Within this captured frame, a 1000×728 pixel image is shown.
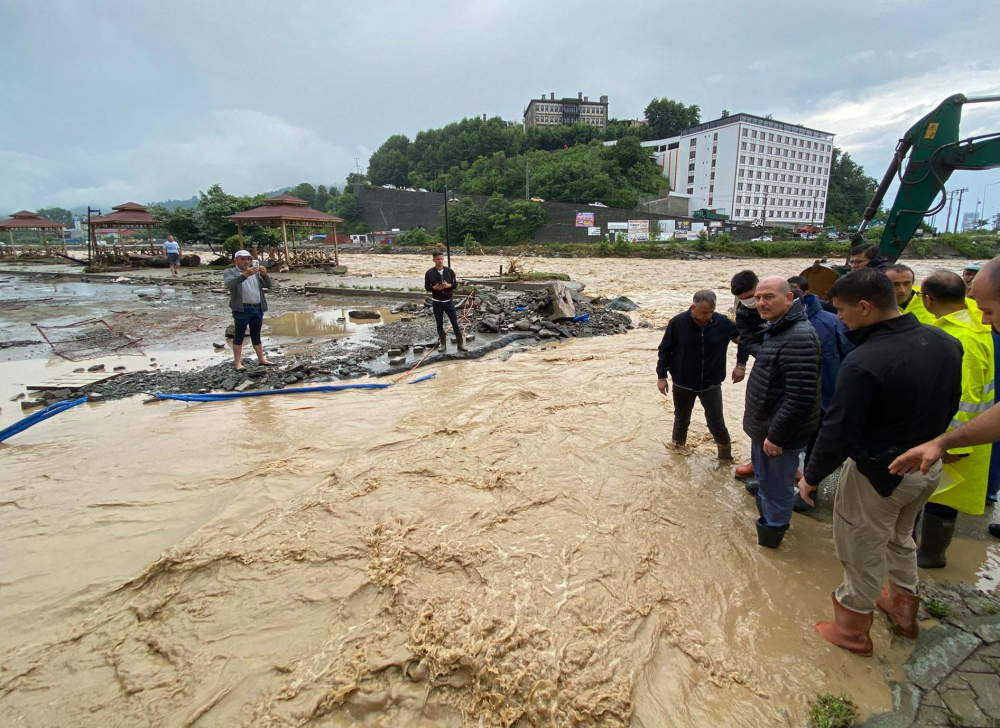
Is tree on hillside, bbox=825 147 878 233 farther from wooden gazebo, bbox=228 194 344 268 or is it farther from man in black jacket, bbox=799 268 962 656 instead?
man in black jacket, bbox=799 268 962 656

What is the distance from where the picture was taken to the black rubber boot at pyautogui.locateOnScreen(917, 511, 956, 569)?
9.73ft

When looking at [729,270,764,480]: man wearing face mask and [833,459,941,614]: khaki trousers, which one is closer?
[833,459,941,614]: khaki trousers

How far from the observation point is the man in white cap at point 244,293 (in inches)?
270

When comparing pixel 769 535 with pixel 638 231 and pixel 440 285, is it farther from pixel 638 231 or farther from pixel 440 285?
pixel 638 231

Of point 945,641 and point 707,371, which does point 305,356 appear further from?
point 945,641

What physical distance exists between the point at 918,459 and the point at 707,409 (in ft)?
7.84

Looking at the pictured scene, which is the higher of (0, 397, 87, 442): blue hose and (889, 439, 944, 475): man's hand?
(889, 439, 944, 475): man's hand

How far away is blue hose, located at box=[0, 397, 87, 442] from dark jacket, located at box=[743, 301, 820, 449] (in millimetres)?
7575

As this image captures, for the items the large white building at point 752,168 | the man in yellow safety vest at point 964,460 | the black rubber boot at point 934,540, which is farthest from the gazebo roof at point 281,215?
the large white building at point 752,168

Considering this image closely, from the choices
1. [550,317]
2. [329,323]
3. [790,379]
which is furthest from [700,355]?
[329,323]

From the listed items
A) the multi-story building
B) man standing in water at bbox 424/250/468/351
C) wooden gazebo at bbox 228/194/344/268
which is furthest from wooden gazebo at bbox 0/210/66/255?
the multi-story building

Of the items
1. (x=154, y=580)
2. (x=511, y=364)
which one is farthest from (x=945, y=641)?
(x=511, y=364)

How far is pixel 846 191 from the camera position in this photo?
78500mm

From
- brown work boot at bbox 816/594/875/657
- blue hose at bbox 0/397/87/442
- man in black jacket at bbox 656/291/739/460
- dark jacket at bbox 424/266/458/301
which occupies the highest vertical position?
dark jacket at bbox 424/266/458/301
